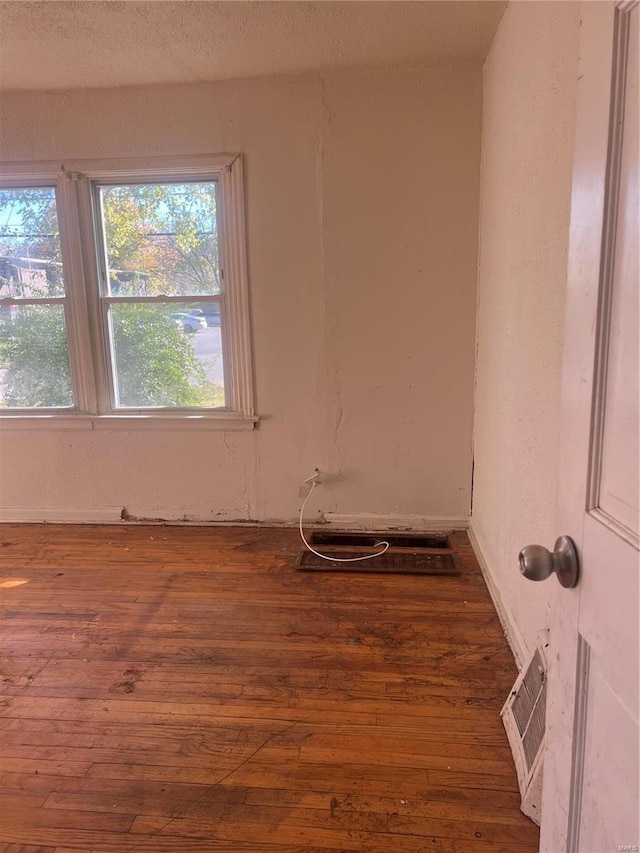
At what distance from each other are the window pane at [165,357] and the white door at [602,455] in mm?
2583

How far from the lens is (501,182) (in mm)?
2260

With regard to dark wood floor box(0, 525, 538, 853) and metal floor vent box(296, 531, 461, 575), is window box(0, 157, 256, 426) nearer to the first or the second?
metal floor vent box(296, 531, 461, 575)

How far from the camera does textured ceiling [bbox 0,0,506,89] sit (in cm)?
217

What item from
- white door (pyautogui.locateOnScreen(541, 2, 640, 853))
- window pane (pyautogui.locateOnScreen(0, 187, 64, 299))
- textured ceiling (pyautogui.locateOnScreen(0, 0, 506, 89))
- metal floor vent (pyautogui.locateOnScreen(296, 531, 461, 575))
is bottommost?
metal floor vent (pyautogui.locateOnScreen(296, 531, 461, 575))

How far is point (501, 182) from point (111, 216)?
2189 mm

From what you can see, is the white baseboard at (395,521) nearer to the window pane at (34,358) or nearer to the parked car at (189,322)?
the parked car at (189,322)

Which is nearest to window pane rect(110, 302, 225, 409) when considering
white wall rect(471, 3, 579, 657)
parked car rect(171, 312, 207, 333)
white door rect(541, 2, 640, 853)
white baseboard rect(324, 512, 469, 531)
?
parked car rect(171, 312, 207, 333)

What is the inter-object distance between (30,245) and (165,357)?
1.05m

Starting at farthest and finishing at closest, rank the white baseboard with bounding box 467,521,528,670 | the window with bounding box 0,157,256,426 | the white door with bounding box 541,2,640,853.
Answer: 1. the window with bounding box 0,157,256,426
2. the white baseboard with bounding box 467,521,528,670
3. the white door with bounding box 541,2,640,853

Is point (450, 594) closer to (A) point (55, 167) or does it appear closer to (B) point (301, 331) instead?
(B) point (301, 331)

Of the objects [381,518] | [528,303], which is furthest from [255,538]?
[528,303]

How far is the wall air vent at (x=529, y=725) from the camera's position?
133cm

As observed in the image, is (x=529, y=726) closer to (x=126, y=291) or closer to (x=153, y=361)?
(x=153, y=361)

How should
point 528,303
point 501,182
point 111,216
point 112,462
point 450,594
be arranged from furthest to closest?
point 112,462 < point 111,216 < point 450,594 < point 501,182 < point 528,303
